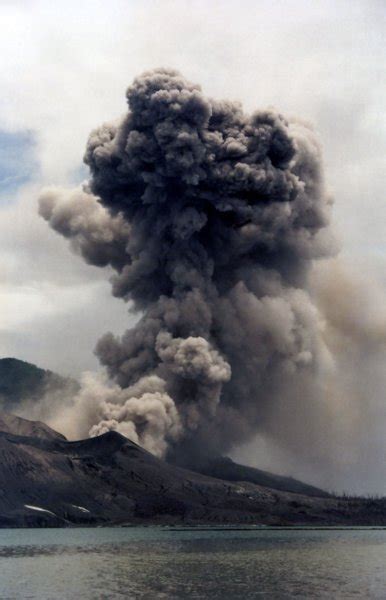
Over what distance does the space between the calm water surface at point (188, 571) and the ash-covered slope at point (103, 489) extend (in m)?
53.8

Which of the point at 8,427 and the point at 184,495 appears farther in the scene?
the point at 8,427

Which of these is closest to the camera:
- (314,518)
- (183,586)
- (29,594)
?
(29,594)

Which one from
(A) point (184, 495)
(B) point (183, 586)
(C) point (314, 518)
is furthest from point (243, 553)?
(C) point (314, 518)

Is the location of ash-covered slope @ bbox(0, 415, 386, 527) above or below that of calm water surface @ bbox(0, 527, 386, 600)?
above

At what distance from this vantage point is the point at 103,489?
156m

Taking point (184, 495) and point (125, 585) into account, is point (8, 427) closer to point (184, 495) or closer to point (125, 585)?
point (184, 495)

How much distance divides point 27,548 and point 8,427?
100454 mm

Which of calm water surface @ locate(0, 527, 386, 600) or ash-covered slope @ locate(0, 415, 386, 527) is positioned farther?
ash-covered slope @ locate(0, 415, 386, 527)

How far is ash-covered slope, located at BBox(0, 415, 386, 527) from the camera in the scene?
148 metres

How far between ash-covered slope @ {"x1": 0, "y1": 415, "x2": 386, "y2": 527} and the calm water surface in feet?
176

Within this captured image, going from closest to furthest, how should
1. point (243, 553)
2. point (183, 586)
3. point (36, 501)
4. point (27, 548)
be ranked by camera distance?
1. point (183, 586)
2. point (243, 553)
3. point (27, 548)
4. point (36, 501)


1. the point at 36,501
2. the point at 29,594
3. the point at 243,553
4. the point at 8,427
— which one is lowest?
the point at 29,594

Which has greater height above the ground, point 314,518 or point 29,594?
point 314,518

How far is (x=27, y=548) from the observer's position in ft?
289
